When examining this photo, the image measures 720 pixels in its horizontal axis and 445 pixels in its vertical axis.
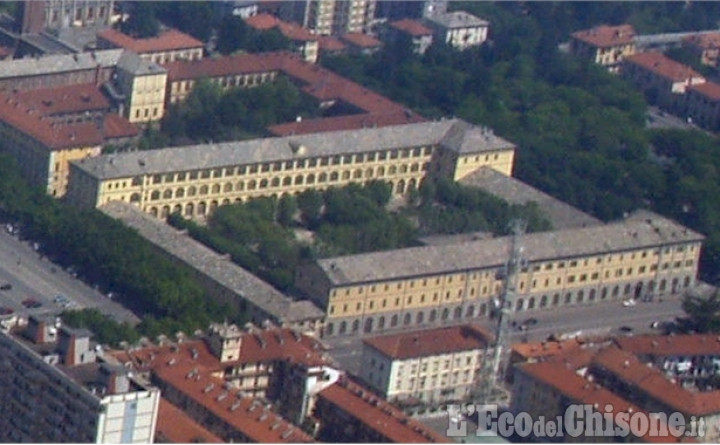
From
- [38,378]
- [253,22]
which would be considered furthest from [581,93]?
[38,378]

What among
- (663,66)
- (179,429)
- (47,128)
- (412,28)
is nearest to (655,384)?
(179,429)

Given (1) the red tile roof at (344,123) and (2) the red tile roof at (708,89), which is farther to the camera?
(2) the red tile roof at (708,89)

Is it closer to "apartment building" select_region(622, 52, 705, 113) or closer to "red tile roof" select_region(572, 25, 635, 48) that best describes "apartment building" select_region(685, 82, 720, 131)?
"apartment building" select_region(622, 52, 705, 113)

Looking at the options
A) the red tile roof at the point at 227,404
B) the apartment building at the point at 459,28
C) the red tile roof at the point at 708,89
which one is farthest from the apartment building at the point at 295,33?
the red tile roof at the point at 227,404

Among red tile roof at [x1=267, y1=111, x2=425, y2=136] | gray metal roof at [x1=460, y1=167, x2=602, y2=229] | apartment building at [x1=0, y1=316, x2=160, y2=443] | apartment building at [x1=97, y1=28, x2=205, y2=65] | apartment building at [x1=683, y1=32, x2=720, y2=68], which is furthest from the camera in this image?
apartment building at [x1=683, y1=32, x2=720, y2=68]

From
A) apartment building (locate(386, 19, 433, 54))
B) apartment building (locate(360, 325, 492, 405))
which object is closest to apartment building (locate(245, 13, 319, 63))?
apartment building (locate(386, 19, 433, 54))

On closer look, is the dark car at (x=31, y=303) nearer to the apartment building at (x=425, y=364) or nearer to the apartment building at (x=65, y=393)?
the apartment building at (x=425, y=364)
